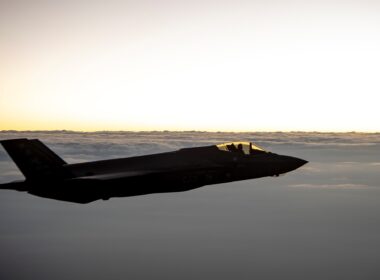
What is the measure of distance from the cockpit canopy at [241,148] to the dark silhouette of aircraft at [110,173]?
4.40ft

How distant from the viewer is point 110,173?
28500mm

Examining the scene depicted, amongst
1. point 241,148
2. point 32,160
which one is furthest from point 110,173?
point 241,148

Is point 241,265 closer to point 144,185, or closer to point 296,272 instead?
point 296,272

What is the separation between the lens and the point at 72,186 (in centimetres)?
2739

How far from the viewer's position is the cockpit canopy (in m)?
32.8

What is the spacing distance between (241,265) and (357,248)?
62.3 meters

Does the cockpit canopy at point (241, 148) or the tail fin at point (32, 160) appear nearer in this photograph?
the tail fin at point (32, 160)

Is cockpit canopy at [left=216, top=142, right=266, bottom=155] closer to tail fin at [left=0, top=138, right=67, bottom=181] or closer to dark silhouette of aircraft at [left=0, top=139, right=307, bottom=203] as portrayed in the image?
dark silhouette of aircraft at [left=0, top=139, right=307, bottom=203]

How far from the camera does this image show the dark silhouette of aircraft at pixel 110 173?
91.6ft

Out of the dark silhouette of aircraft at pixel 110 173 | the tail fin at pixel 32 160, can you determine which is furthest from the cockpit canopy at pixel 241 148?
the tail fin at pixel 32 160

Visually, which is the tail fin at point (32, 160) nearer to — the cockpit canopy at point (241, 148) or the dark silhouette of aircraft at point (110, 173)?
the dark silhouette of aircraft at point (110, 173)

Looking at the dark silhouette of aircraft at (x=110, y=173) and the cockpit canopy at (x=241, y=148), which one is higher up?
the cockpit canopy at (x=241, y=148)

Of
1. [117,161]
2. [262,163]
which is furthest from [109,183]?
[262,163]

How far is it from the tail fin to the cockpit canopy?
13.0m
